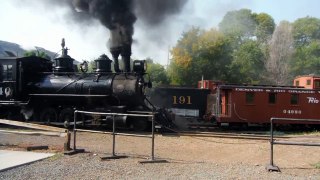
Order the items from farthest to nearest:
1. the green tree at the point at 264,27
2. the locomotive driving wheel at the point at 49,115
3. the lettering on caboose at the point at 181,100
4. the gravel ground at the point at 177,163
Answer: the green tree at the point at 264,27 → the lettering on caboose at the point at 181,100 → the locomotive driving wheel at the point at 49,115 → the gravel ground at the point at 177,163

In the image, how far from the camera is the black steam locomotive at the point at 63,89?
1756 cm

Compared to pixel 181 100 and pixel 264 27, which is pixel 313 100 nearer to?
pixel 181 100

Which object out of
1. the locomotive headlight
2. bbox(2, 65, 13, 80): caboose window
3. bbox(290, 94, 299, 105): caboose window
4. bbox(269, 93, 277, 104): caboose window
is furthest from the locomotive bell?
bbox(290, 94, 299, 105): caboose window

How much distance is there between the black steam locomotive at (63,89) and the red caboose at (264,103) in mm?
4647

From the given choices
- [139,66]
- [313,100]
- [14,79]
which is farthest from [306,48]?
[14,79]

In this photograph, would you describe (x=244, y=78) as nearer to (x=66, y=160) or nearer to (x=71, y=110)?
(x=71, y=110)

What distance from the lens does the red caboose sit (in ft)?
67.2

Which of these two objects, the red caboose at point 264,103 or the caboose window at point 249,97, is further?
the caboose window at point 249,97

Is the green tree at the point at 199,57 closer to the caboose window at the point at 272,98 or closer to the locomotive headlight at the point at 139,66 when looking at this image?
the caboose window at the point at 272,98

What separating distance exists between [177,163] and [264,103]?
12.5 metres

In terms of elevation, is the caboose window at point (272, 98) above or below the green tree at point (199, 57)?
below

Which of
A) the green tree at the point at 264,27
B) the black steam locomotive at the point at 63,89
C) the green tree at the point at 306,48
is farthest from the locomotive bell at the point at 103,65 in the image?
the green tree at the point at 264,27

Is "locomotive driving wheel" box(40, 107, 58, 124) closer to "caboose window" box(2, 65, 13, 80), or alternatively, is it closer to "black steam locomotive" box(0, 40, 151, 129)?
"black steam locomotive" box(0, 40, 151, 129)

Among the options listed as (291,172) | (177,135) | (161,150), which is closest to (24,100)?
(177,135)
